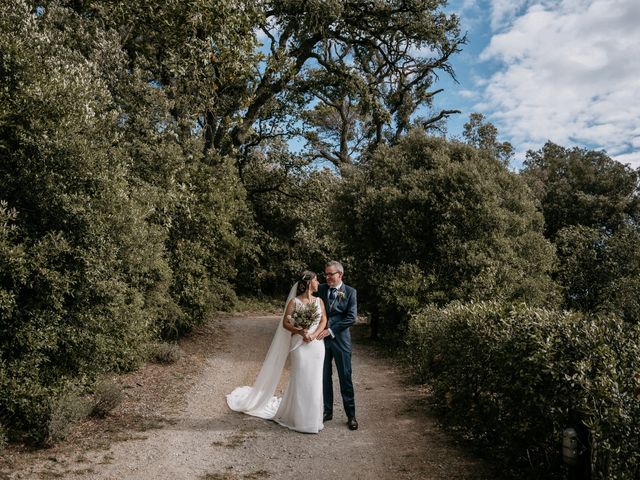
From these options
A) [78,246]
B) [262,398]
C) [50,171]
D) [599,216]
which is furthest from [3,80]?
[599,216]

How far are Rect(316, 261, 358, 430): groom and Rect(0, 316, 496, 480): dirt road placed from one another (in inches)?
15.1

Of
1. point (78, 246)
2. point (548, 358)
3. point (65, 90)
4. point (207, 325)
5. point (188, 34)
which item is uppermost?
point (188, 34)

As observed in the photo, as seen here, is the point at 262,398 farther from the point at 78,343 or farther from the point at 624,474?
the point at 624,474

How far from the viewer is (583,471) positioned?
5012mm

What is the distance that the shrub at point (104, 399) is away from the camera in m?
8.12

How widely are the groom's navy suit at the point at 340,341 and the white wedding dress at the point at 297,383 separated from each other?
198 millimetres

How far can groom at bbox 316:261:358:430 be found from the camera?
7.92 metres

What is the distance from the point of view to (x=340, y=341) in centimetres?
804

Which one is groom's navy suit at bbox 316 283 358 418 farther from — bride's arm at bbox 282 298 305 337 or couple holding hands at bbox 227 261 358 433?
bride's arm at bbox 282 298 305 337

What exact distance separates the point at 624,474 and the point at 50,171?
7553 mm

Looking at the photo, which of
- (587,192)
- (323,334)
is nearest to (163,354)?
(323,334)

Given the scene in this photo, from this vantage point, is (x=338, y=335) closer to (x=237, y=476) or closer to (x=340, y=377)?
(x=340, y=377)

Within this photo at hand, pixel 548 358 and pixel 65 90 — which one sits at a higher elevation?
pixel 65 90

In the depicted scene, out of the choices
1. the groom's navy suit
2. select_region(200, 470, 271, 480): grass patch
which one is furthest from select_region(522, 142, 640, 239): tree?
select_region(200, 470, 271, 480): grass patch
